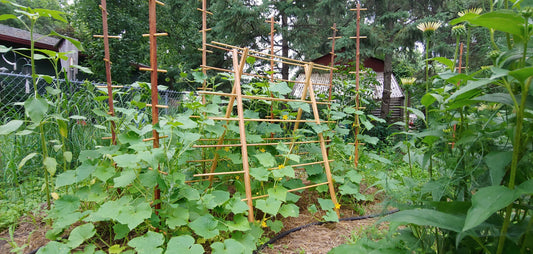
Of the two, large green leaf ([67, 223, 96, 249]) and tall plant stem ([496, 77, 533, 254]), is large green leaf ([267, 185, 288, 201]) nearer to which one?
large green leaf ([67, 223, 96, 249])

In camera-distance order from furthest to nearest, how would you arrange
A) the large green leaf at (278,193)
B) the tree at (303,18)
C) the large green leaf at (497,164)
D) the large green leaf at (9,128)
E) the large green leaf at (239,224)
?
the tree at (303,18) → the large green leaf at (278,193) → the large green leaf at (239,224) → the large green leaf at (9,128) → the large green leaf at (497,164)

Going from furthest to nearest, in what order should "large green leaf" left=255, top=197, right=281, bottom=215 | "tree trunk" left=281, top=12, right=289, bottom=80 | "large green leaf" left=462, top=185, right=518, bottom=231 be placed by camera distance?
"tree trunk" left=281, top=12, right=289, bottom=80 < "large green leaf" left=255, top=197, right=281, bottom=215 < "large green leaf" left=462, top=185, right=518, bottom=231

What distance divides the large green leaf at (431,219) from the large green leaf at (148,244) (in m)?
1.04

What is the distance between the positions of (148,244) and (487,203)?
131cm

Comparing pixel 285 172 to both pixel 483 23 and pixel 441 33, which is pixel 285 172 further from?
pixel 441 33

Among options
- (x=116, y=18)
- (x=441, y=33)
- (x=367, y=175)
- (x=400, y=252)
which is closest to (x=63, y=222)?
(x=400, y=252)

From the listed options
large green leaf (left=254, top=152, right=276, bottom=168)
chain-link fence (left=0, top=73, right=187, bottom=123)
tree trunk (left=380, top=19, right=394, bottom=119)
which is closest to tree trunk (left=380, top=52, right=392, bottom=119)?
tree trunk (left=380, top=19, right=394, bottom=119)

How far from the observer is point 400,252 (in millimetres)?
1000

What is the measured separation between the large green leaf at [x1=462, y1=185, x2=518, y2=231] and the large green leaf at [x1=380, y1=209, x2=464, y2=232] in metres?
0.11

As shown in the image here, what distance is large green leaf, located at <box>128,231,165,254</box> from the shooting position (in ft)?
4.10

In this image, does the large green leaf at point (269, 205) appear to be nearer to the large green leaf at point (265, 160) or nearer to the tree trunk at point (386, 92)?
the large green leaf at point (265, 160)

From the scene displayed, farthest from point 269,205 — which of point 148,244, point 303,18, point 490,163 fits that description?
point 303,18

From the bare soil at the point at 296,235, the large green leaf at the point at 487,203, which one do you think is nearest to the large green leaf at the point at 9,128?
the bare soil at the point at 296,235

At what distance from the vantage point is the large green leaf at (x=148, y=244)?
1.25 metres
